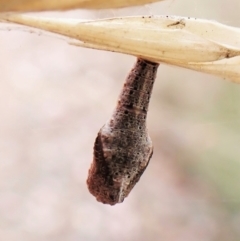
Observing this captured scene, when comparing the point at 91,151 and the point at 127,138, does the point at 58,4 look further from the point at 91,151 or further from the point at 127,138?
the point at 91,151

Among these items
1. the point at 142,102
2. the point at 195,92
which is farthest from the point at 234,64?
the point at 195,92

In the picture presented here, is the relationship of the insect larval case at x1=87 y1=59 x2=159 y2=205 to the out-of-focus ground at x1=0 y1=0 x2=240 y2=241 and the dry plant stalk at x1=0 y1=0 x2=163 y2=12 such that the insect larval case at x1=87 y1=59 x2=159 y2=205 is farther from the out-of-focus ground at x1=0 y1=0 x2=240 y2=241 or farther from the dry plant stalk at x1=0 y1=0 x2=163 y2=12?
the out-of-focus ground at x1=0 y1=0 x2=240 y2=241

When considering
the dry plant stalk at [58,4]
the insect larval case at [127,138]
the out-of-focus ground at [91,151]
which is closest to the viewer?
the dry plant stalk at [58,4]

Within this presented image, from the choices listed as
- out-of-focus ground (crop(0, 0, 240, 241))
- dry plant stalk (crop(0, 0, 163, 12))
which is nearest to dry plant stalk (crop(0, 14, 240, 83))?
dry plant stalk (crop(0, 0, 163, 12))

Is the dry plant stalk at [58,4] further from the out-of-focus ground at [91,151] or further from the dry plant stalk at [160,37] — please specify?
the out-of-focus ground at [91,151]

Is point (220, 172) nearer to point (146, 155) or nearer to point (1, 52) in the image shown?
point (146, 155)

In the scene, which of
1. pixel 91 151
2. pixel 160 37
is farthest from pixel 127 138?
pixel 91 151

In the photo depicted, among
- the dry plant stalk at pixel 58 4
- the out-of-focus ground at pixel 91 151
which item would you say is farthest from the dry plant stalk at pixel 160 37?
the out-of-focus ground at pixel 91 151

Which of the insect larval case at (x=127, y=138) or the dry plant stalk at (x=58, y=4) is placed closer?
the dry plant stalk at (x=58, y=4)
